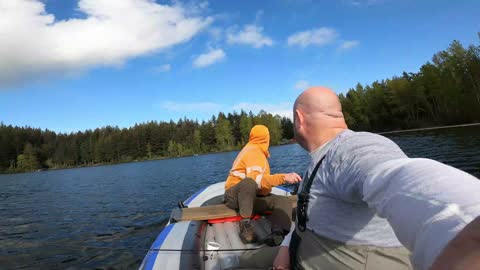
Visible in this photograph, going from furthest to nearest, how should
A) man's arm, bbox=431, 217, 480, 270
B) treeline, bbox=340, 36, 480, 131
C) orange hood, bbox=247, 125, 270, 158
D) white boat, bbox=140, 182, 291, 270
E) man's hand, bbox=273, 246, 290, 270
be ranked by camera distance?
treeline, bbox=340, 36, 480, 131, orange hood, bbox=247, 125, 270, 158, white boat, bbox=140, 182, 291, 270, man's hand, bbox=273, 246, 290, 270, man's arm, bbox=431, 217, 480, 270

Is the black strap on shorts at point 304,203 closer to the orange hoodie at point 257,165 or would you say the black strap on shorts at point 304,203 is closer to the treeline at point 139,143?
the orange hoodie at point 257,165

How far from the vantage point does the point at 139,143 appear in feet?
385

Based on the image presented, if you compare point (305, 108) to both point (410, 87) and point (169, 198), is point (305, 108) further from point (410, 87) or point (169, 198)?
point (410, 87)

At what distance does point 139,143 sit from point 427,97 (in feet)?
300

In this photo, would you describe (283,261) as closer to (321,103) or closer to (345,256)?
(345,256)

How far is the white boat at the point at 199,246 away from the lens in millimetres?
4016

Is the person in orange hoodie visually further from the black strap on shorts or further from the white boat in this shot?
the black strap on shorts

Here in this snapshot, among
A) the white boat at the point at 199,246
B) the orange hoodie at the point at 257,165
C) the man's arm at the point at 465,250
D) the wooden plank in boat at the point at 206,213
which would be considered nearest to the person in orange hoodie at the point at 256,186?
the orange hoodie at the point at 257,165

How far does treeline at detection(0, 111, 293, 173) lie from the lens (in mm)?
110562

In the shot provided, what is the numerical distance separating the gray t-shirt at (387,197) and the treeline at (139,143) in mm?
104299

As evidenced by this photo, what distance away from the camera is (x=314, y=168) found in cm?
188

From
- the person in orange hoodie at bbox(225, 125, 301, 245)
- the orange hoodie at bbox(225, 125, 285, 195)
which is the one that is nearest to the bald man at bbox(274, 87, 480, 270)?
the person in orange hoodie at bbox(225, 125, 301, 245)

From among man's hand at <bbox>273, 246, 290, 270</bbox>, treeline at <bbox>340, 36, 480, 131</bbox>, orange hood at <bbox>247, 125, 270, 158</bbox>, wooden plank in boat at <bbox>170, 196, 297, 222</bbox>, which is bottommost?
wooden plank in boat at <bbox>170, 196, 297, 222</bbox>

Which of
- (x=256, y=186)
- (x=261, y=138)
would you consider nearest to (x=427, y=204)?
(x=256, y=186)
